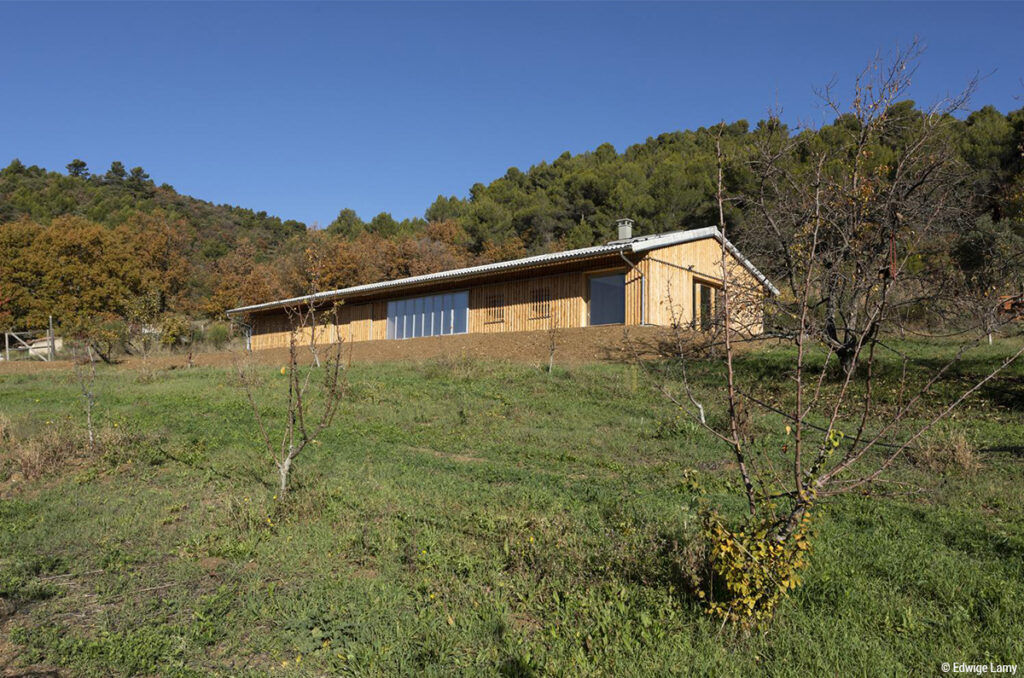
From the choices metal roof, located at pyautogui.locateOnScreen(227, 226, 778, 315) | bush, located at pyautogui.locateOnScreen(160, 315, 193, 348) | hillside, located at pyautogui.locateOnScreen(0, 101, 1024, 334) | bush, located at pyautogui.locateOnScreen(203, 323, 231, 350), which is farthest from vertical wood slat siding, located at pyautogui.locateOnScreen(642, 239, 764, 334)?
bush, located at pyautogui.locateOnScreen(203, 323, 231, 350)

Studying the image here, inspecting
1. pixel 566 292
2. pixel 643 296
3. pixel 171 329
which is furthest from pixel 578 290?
pixel 171 329

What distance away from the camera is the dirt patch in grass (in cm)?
1744

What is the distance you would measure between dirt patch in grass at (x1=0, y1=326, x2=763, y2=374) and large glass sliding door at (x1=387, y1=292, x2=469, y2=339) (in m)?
0.83

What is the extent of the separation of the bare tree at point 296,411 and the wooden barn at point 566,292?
4.97m

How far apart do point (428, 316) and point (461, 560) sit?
19.3 m

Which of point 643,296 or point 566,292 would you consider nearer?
point 643,296

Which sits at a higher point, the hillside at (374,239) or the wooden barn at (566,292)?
the hillside at (374,239)

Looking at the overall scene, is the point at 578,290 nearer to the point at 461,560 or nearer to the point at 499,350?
the point at 499,350

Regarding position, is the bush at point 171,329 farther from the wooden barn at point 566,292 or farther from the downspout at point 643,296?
the downspout at point 643,296

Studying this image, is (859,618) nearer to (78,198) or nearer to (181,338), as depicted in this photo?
(181,338)

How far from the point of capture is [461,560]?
5234 mm

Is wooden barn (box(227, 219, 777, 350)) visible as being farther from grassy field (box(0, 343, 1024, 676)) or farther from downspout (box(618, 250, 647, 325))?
grassy field (box(0, 343, 1024, 676))

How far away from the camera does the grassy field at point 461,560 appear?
156 inches

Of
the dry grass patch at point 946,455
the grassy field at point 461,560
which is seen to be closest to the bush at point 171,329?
the grassy field at point 461,560
